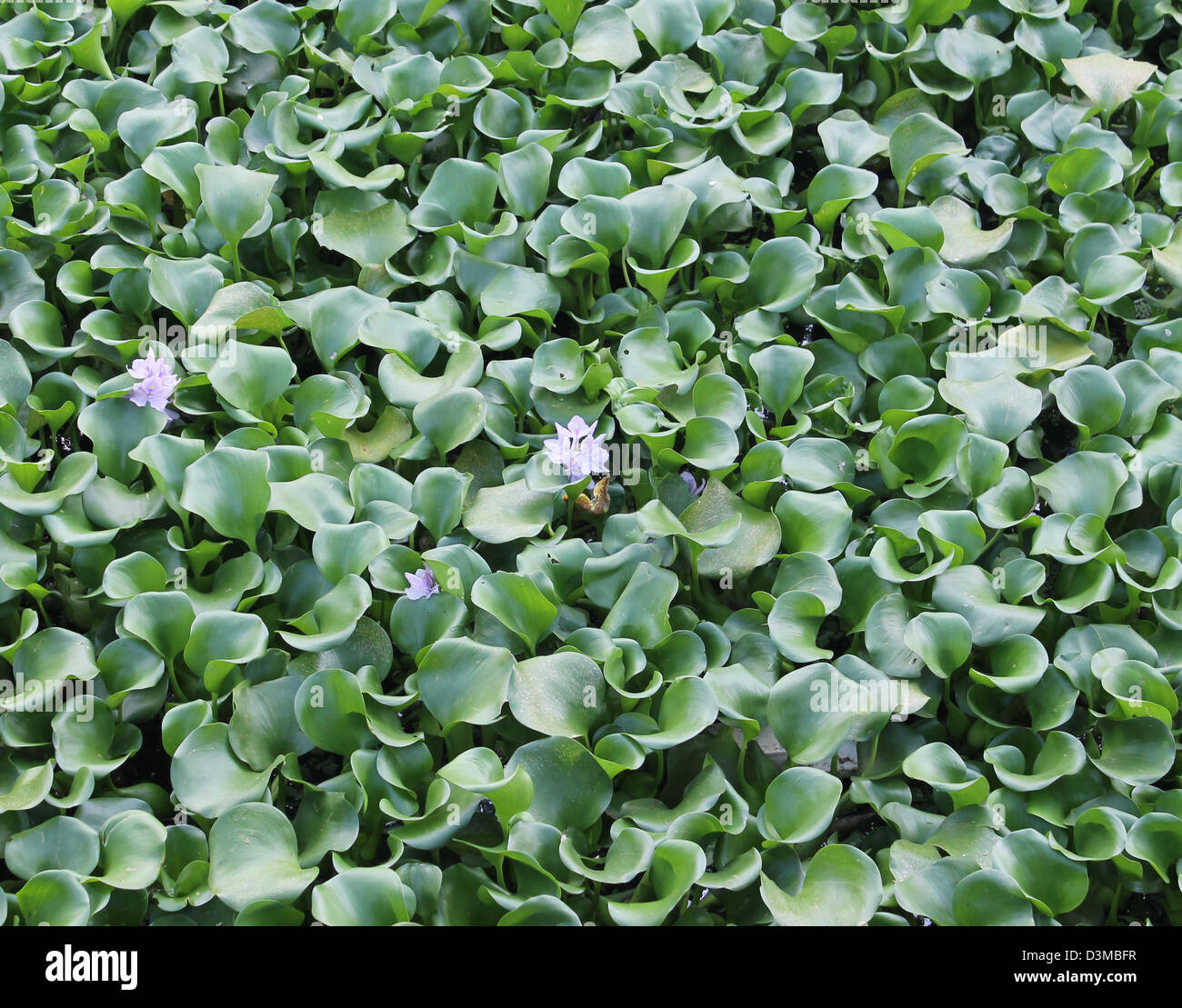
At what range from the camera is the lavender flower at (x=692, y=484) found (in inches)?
76.1

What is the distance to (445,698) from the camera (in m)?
1.60

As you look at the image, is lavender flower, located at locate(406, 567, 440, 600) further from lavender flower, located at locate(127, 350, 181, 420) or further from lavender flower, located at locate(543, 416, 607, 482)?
lavender flower, located at locate(127, 350, 181, 420)

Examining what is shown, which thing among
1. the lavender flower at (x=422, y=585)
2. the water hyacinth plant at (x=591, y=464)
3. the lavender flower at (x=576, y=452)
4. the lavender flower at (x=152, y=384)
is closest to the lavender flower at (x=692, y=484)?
the water hyacinth plant at (x=591, y=464)

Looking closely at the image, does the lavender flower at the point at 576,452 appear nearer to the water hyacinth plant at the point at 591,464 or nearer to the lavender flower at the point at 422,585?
the water hyacinth plant at the point at 591,464

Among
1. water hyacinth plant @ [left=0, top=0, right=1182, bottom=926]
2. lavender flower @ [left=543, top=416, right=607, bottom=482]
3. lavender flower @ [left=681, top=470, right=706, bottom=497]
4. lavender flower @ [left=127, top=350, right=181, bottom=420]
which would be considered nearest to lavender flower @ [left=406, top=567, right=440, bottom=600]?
water hyacinth plant @ [left=0, top=0, right=1182, bottom=926]

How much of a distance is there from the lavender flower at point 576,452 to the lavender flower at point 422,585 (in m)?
0.28

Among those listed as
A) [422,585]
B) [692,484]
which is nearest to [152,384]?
[422,585]

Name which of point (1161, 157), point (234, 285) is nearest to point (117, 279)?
point (234, 285)

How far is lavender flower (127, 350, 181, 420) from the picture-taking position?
1.93 m

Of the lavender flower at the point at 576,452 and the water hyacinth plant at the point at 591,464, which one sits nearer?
the water hyacinth plant at the point at 591,464

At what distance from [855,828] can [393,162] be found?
1636 millimetres
